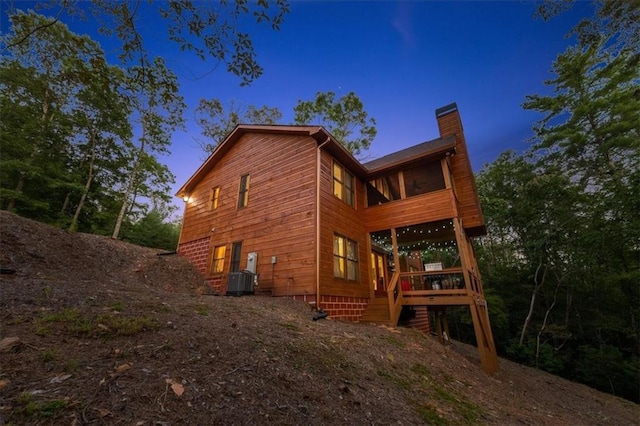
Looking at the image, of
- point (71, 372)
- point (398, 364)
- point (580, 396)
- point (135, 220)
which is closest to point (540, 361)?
point (580, 396)

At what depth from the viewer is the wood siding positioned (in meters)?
8.85

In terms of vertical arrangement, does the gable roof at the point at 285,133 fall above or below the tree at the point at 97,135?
below

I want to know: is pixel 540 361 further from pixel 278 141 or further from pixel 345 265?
pixel 278 141

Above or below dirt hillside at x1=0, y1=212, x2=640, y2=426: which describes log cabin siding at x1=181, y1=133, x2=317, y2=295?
above

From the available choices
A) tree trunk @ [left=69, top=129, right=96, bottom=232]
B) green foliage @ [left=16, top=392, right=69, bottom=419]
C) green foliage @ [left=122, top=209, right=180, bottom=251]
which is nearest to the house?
green foliage @ [left=16, top=392, right=69, bottom=419]

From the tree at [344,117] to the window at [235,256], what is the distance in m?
13.2

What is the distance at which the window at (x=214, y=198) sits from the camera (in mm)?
12231

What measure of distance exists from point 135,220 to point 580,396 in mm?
25308

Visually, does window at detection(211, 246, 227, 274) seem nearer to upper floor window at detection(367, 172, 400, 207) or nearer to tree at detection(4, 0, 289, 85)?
upper floor window at detection(367, 172, 400, 207)

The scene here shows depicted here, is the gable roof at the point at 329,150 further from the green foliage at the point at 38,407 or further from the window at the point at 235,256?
the green foliage at the point at 38,407

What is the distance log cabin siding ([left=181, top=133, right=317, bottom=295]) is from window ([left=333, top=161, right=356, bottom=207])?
1322 mm

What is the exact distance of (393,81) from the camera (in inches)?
685

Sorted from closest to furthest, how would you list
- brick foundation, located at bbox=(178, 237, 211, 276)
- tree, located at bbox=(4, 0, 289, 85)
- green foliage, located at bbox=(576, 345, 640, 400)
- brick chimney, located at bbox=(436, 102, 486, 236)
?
tree, located at bbox=(4, 0, 289, 85) → brick chimney, located at bbox=(436, 102, 486, 236) → brick foundation, located at bbox=(178, 237, 211, 276) → green foliage, located at bbox=(576, 345, 640, 400)

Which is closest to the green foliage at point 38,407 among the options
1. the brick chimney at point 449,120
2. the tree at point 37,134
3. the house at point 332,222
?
the house at point 332,222
